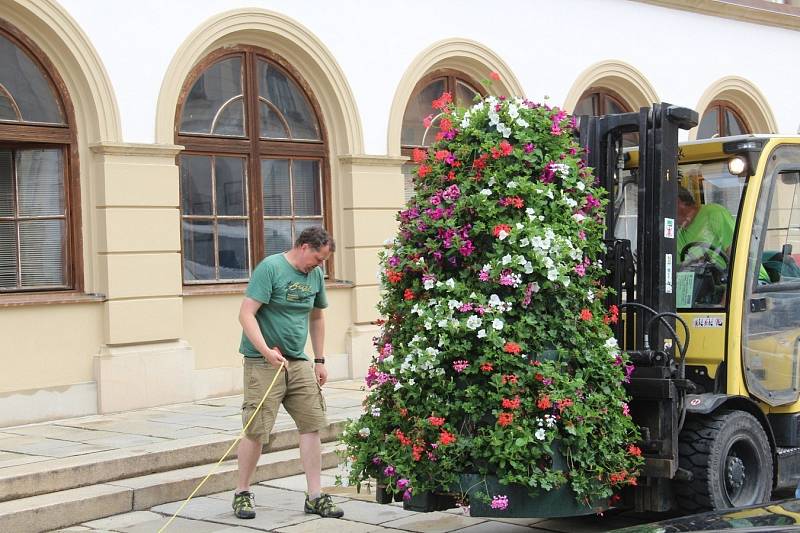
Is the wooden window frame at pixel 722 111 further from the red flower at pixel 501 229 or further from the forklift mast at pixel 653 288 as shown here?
the red flower at pixel 501 229

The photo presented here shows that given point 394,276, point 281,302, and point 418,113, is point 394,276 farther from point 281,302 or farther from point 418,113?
point 418,113

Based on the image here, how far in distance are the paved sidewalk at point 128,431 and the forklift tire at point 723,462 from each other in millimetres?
3743

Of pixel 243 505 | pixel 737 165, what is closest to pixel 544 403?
pixel 737 165

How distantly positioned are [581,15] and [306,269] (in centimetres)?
860

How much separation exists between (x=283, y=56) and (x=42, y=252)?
3240 mm

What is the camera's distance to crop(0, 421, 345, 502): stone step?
24.3ft

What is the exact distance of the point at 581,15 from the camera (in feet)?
48.4

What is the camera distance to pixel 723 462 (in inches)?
247

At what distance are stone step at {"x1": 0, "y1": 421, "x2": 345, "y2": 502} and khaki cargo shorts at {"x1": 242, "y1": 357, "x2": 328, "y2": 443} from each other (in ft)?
3.80

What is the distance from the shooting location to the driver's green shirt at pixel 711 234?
6.81 metres

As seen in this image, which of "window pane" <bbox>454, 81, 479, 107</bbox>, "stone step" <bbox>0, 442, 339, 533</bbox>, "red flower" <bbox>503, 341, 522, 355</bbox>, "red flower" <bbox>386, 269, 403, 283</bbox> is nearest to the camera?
"red flower" <bbox>503, 341, 522, 355</bbox>

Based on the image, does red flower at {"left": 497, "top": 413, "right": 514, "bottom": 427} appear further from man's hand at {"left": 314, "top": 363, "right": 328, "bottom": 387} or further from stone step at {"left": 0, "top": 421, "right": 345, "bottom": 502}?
stone step at {"left": 0, "top": 421, "right": 345, "bottom": 502}

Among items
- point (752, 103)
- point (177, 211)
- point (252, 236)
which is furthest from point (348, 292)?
point (752, 103)

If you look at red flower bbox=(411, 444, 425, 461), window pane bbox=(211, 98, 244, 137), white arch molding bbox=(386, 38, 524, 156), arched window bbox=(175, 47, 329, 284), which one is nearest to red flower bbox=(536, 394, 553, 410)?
red flower bbox=(411, 444, 425, 461)
